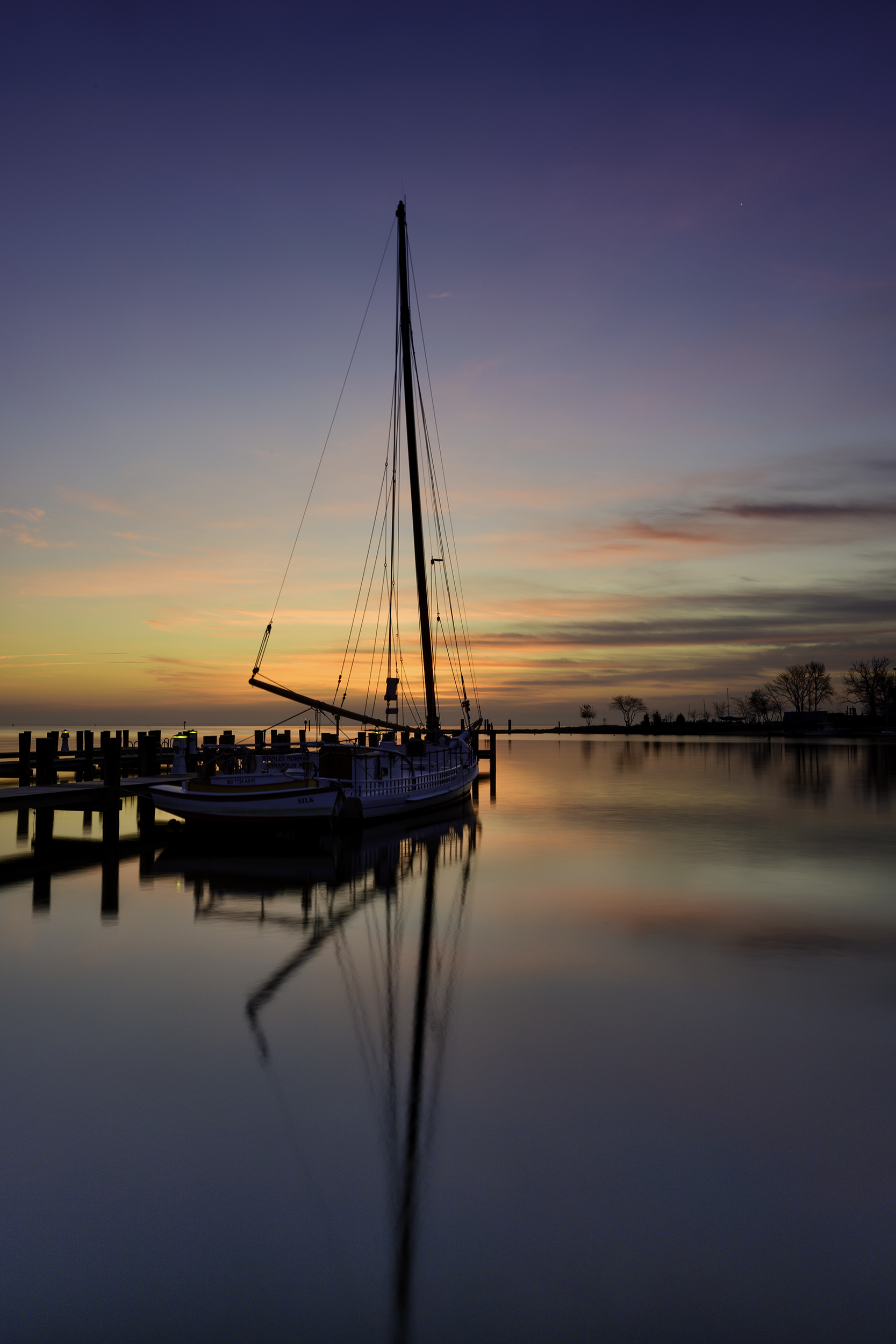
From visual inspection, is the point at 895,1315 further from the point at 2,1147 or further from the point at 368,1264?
the point at 2,1147

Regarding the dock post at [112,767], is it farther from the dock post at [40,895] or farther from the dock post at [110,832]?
the dock post at [40,895]

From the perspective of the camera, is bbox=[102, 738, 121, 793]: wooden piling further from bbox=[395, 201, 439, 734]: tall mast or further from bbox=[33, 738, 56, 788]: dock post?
bbox=[395, 201, 439, 734]: tall mast

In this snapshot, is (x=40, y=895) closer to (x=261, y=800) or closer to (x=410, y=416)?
(x=261, y=800)

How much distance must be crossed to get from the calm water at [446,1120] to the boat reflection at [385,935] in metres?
0.06

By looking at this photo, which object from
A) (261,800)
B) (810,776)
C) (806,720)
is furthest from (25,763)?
(806,720)

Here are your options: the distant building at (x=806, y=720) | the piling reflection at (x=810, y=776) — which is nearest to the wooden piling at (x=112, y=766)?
the piling reflection at (x=810, y=776)

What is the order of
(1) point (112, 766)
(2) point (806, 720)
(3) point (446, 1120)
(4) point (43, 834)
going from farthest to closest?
(2) point (806, 720) < (4) point (43, 834) < (1) point (112, 766) < (3) point (446, 1120)

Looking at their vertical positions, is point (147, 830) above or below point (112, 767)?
A: below

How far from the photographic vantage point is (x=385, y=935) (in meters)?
14.4

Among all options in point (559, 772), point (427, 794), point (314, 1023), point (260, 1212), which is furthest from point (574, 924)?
point (559, 772)

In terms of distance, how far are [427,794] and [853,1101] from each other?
2479 centimetres

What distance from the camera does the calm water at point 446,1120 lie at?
5125 millimetres

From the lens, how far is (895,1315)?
4973 mm

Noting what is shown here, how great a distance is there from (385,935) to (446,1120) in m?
7.15
